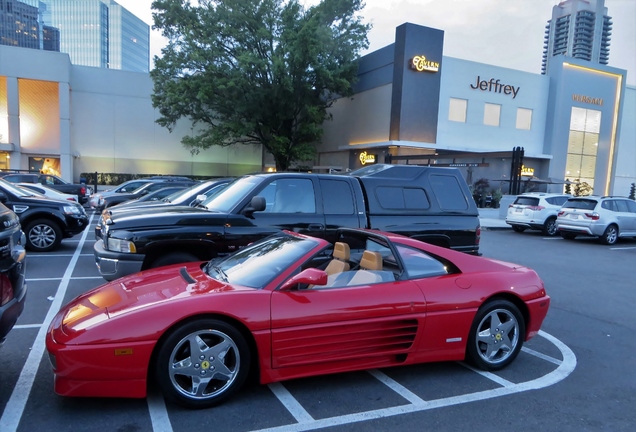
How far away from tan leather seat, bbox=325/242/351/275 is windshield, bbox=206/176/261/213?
2.18 meters

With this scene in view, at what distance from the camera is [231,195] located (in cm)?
654

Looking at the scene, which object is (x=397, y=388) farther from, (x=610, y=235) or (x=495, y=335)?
(x=610, y=235)

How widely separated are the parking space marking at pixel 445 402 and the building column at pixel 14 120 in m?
35.9

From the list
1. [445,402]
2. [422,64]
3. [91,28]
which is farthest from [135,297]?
[91,28]

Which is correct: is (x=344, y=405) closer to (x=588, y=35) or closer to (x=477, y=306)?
(x=477, y=306)

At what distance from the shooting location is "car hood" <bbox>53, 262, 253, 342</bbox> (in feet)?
10.6

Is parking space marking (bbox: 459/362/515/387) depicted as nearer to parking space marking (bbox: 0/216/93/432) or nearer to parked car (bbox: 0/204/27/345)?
parking space marking (bbox: 0/216/93/432)

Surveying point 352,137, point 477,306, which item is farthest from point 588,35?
point 477,306

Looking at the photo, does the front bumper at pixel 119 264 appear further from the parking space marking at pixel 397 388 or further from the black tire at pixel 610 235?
the black tire at pixel 610 235

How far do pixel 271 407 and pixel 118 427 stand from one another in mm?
1066

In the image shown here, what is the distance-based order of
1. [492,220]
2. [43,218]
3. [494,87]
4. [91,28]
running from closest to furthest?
[43,218] → [492,220] → [494,87] → [91,28]

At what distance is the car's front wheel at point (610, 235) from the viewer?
49.8 feet

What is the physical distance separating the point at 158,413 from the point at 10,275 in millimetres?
1704

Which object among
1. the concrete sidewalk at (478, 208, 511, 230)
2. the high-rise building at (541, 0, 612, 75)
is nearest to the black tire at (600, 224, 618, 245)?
the concrete sidewalk at (478, 208, 511, 230)
